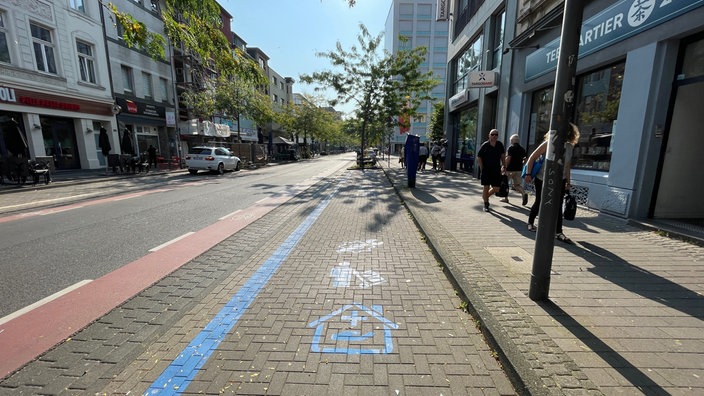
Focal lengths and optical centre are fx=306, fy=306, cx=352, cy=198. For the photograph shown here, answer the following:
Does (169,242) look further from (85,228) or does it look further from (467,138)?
(467,138)

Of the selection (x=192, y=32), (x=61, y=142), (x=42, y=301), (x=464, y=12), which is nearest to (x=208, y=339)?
(x=42, y=301)

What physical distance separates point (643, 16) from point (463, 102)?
10032 millimetres

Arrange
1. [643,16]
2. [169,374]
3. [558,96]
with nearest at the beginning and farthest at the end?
1. [169,374]
2. [558,96]
3. [643,16]

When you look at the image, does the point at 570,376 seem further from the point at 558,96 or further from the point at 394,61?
the point at 394,61

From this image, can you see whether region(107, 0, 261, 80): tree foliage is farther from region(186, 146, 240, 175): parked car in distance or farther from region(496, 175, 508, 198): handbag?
region(186, 146, 240, 175): parked car in distance

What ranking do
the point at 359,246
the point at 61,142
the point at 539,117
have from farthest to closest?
the point at 61,142
the point at 539,117
the point at 359,246

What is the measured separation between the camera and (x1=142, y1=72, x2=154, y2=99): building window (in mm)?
23241

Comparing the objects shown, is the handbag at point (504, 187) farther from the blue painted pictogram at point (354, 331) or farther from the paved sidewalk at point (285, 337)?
the blue painted pictogram at point (354, 331)

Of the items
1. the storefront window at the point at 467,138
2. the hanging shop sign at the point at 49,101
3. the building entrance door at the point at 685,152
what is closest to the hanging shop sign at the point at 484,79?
the storefront window at the point at 467,138

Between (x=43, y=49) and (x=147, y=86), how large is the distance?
7.93 meters

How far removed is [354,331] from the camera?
271 cm

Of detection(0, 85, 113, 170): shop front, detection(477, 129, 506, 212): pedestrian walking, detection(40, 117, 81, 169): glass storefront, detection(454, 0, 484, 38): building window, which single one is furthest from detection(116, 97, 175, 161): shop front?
detection(477, 129, 506, 212): pedestrian walking

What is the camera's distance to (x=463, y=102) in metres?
15.6

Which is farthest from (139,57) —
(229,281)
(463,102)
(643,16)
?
(643,16)
